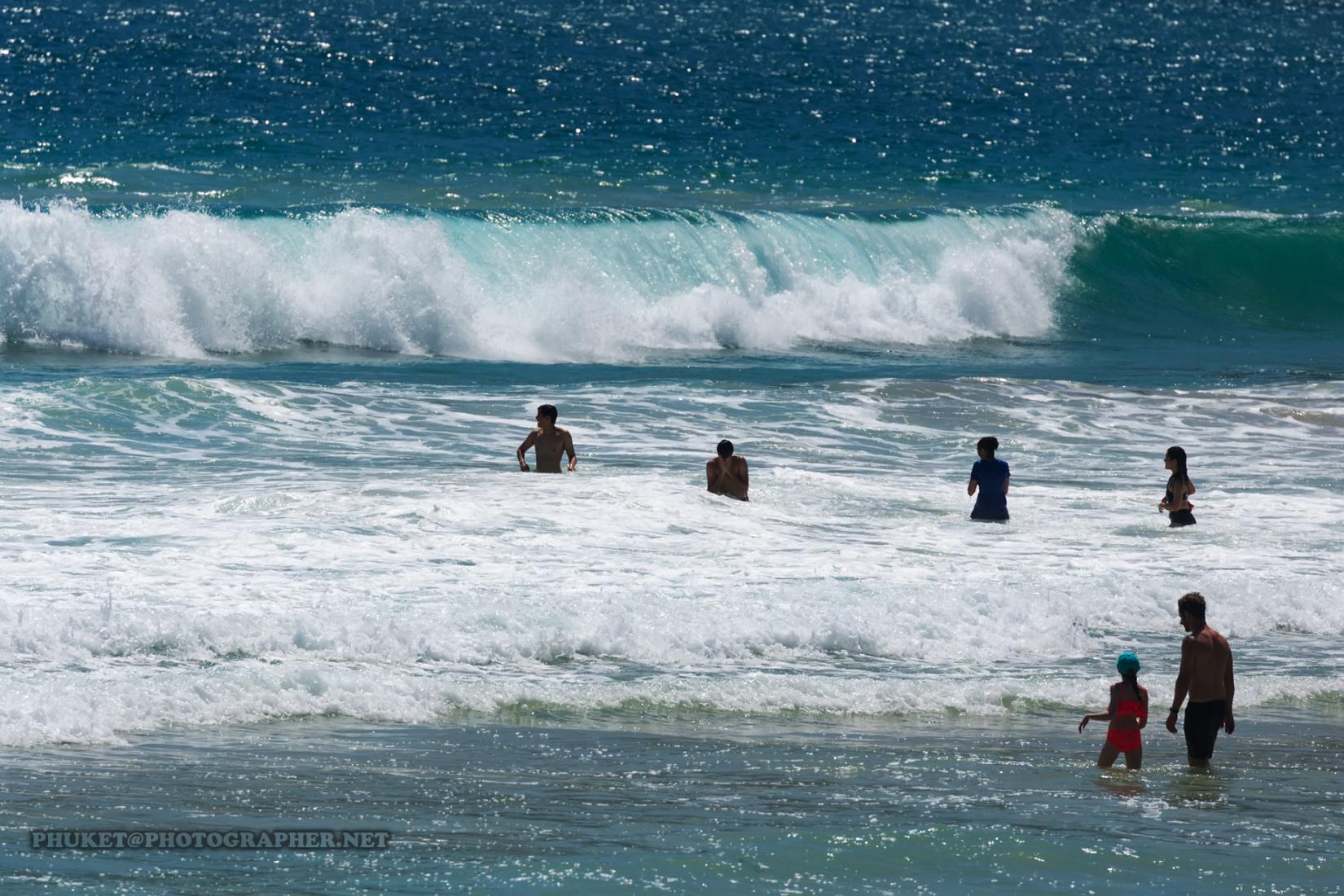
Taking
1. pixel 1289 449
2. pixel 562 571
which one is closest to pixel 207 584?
pixel 562 571

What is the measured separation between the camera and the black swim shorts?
336 inches

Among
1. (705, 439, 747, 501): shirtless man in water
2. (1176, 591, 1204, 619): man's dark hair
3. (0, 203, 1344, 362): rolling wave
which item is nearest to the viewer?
(1176, 591, 1204, 619): man's dark hair

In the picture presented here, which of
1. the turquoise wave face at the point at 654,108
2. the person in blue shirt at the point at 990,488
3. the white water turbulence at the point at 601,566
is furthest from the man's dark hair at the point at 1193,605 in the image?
the turquoise wave face at the point at 654,108

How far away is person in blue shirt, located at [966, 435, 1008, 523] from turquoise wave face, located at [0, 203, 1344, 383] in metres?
9.52

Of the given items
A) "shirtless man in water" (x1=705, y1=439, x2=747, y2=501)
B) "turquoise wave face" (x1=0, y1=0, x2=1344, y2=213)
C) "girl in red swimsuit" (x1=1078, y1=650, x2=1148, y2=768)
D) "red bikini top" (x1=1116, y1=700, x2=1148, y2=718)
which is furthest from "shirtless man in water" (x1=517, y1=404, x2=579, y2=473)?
"turquoise wave face" (x1=0, y1=0, x2=1344, y2=213)

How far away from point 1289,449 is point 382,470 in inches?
359

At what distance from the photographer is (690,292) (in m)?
28.0

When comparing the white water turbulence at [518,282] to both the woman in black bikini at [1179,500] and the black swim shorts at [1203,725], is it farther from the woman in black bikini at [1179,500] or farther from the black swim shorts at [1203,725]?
the black swim shorts at [1203,725]

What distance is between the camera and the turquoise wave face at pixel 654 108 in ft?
124

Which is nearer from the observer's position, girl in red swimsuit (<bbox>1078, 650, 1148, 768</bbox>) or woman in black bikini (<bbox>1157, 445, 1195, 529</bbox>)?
girl in red swimsuit (<bbox>1078, 650, 1148, 768</bbox>)

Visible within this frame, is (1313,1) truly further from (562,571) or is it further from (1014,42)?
(562,571)

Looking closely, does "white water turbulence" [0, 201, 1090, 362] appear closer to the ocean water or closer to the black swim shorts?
the ocean water

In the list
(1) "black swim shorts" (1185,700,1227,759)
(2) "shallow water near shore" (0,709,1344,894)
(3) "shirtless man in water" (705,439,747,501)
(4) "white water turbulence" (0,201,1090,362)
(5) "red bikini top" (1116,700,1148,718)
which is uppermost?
(4) "white water turbulence" (0,201,1090,362)

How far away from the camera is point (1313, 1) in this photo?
89375 millimetres
